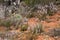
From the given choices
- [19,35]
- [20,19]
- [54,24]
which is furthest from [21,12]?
[19,35]

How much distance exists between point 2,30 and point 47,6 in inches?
121

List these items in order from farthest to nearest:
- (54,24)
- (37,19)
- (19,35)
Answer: (37,19)
(54,24)
(19,35)

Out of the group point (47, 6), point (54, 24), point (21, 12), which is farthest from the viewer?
point (47, 6)

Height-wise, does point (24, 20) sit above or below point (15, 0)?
below

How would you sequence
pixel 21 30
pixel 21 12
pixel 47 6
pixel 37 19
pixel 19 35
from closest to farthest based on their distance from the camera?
pixel 19 35 < pixel 21 30 < pixel 37 19 < pixel 21 12 < pixel 47 6

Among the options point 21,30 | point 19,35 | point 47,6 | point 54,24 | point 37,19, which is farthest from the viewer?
point 47,6

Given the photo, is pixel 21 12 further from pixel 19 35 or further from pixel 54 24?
pixel 19 35

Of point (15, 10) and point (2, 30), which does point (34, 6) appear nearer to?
point (15, 10)

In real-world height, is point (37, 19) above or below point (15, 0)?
below

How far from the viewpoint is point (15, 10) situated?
9312 millimetres

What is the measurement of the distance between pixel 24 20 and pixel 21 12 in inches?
35.3

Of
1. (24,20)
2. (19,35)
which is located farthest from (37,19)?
(19,35)

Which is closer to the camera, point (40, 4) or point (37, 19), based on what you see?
point (37, 19)

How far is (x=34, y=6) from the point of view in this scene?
384 inches
